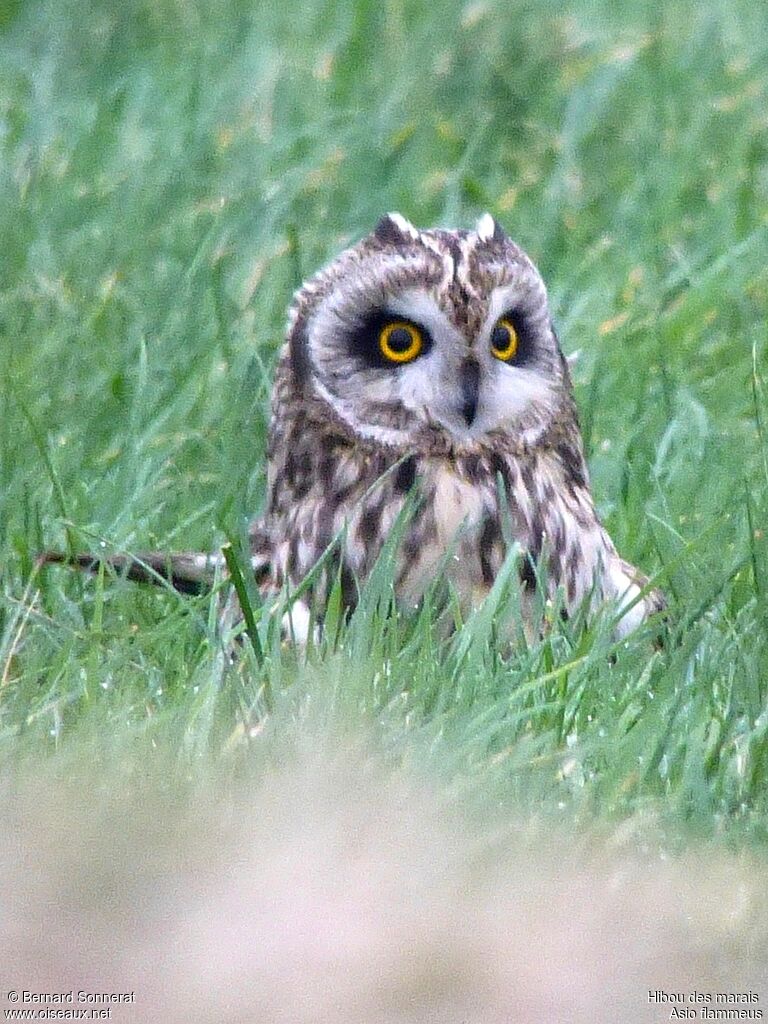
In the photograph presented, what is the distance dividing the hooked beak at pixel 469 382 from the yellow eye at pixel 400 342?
10 cm

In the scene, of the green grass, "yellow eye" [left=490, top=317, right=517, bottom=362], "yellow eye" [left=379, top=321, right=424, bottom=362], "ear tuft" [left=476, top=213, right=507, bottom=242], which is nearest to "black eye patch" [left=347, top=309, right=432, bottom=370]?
"yellow eye" [left=379, top=321, right=424, bottom=362]

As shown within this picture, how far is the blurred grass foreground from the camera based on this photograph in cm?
237

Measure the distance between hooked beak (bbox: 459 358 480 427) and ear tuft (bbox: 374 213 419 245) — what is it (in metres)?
0.26

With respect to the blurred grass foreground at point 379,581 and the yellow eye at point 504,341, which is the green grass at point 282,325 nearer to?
the blurred grass foreground at point 379,581

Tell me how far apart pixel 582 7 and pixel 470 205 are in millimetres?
1672

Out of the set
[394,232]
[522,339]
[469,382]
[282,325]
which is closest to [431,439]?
[469,382]

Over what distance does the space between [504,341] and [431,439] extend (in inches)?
8.8

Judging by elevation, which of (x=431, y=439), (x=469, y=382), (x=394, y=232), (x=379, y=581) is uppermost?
(x=394, y=232)

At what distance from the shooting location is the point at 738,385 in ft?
16.8

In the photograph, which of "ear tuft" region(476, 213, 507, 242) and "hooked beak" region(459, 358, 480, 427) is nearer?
"hooked beak" region(459, 358, 480, 427)

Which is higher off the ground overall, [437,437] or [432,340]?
[432,340]

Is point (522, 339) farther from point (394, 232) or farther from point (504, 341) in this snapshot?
point (394, 232)

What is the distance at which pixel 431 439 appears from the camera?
3779 mm

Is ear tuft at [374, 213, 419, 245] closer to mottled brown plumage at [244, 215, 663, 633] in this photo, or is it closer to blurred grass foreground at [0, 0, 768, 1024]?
mottled brown plumage at [244, 215, 663, 633]
